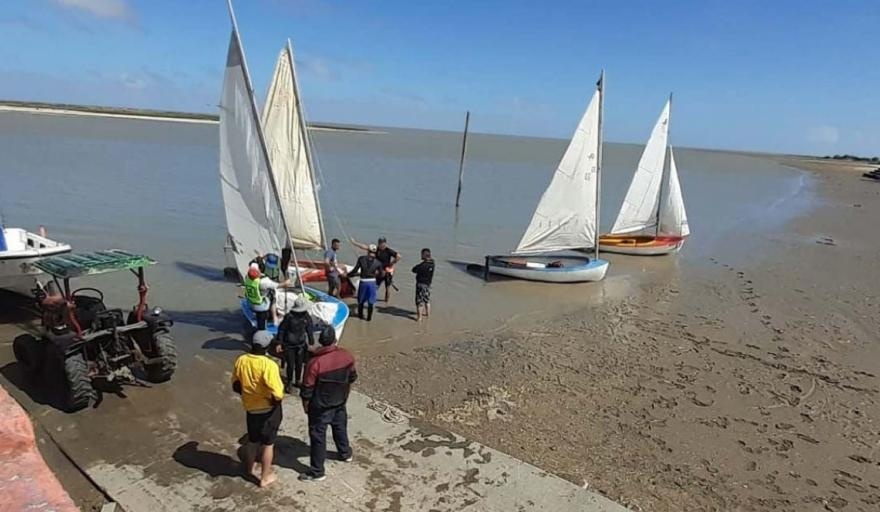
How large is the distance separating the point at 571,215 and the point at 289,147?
8400 mm

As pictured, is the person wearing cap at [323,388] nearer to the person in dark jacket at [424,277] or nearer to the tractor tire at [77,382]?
the tractor tire at [77,382]

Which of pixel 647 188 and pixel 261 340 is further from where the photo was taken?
pixel 647 188

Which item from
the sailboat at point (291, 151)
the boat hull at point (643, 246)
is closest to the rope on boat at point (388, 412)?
the sailboat at point (291, 151)

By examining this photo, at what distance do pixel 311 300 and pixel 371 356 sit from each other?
148 centimetres

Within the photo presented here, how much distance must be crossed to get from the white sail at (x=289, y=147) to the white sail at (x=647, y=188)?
39.2 feet

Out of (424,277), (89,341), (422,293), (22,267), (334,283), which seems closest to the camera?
(89,341)

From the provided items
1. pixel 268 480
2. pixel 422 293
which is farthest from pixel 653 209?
pixel 268 480

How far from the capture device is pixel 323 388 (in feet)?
19.1

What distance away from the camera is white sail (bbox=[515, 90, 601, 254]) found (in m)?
16.9

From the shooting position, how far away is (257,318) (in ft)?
Result: 31.7

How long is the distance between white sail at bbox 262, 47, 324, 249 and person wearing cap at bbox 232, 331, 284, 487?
354 inches

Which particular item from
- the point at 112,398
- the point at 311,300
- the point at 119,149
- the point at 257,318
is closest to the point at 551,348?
the point at 311,300

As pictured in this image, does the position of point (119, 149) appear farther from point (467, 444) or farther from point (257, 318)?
point (467, 444)

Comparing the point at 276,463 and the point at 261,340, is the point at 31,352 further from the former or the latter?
the point at 261,340
